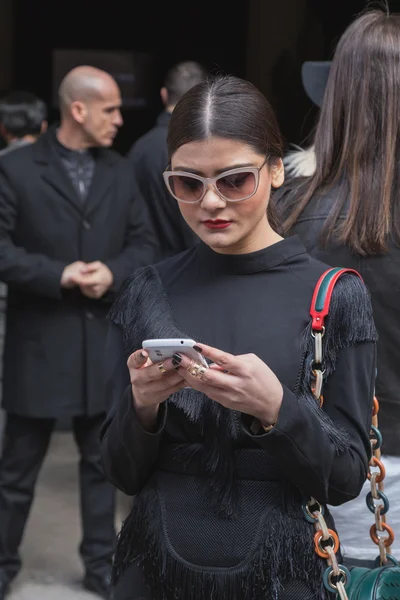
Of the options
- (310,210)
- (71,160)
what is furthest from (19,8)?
A: (310,210)

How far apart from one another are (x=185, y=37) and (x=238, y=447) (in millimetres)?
5792

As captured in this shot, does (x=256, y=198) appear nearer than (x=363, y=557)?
Yes

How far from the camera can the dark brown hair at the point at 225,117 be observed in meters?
2.04

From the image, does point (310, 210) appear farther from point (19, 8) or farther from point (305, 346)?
point (19, 8)

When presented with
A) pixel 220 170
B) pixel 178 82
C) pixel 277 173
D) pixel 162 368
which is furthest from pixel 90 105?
pixel 162 368

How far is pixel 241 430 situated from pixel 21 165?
9.00ft

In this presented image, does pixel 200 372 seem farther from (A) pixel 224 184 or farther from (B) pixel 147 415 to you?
(A) pixel 224 184

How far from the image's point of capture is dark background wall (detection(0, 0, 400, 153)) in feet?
21.1

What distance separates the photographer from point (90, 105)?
477cm

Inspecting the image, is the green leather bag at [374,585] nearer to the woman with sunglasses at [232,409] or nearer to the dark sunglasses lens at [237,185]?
the woman with sunglasses at [232,409]

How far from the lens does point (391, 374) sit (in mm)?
2480

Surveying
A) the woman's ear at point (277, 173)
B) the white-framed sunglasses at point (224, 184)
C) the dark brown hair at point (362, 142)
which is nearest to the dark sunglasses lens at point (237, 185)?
the white-framed sunglasses at point (224, 184)

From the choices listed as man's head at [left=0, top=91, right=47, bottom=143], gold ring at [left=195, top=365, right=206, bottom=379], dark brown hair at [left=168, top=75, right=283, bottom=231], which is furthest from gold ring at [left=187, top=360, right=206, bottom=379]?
man's head at [left=0, top=91, right=47, bottom=143]

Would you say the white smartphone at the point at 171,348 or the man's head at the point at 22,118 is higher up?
the white smartphone at the point at 171,348
